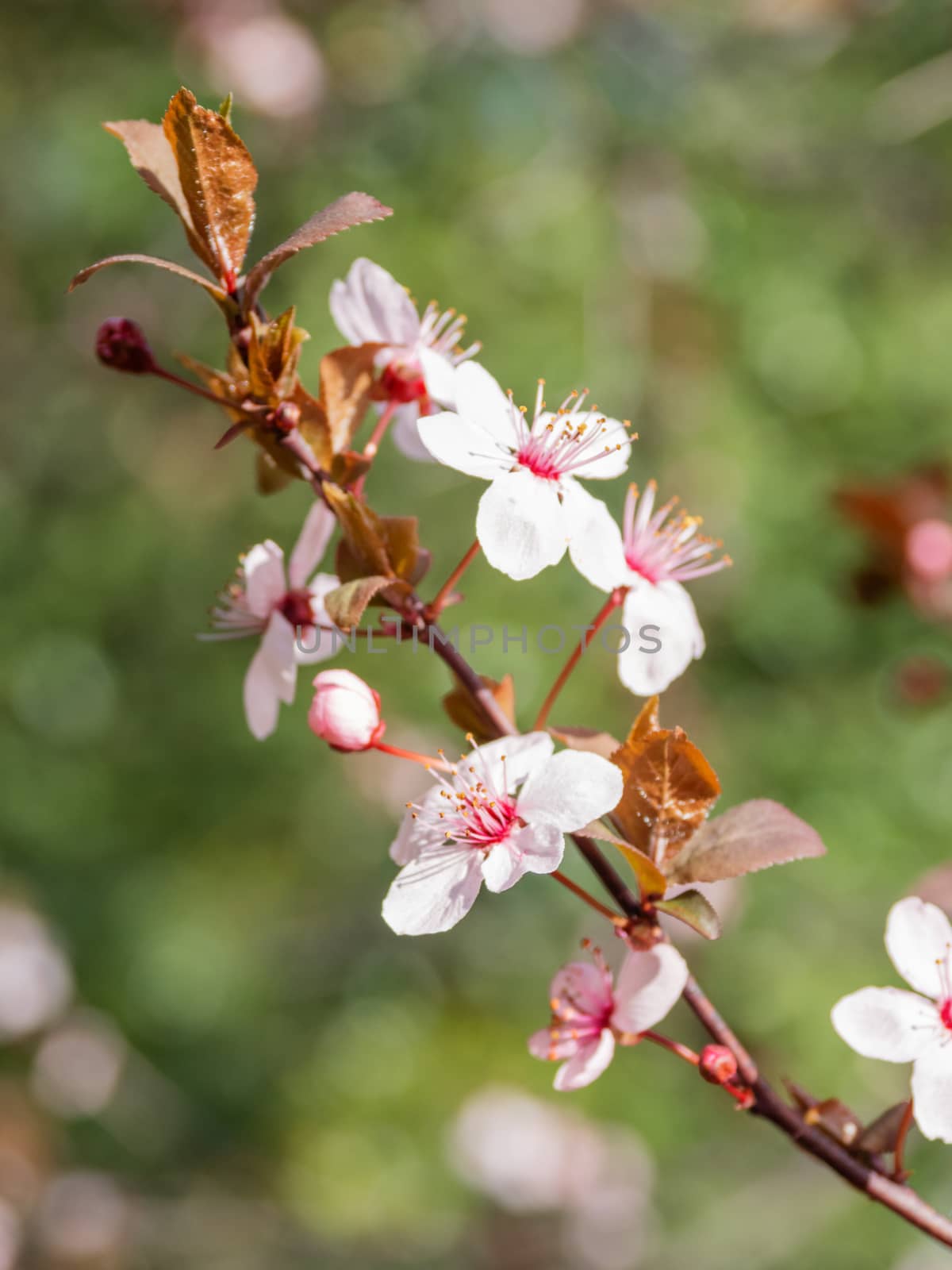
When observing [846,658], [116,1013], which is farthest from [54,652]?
[846,658]

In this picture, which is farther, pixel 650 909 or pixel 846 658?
pixel 846 658

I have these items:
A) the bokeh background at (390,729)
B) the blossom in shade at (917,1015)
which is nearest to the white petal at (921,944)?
the blossom in shade at (917,1015)

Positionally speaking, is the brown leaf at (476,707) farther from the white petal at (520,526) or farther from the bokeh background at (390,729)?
the bokeh background at (390,729)

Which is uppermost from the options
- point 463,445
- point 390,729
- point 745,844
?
point 463,445

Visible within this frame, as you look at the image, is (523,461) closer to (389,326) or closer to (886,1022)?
(389,326)

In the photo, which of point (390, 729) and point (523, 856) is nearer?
point (523, 856)

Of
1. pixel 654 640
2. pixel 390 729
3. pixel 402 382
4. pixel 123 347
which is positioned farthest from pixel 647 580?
pixel 390 729

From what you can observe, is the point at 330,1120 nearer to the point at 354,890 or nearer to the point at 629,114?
the point at 354,890
